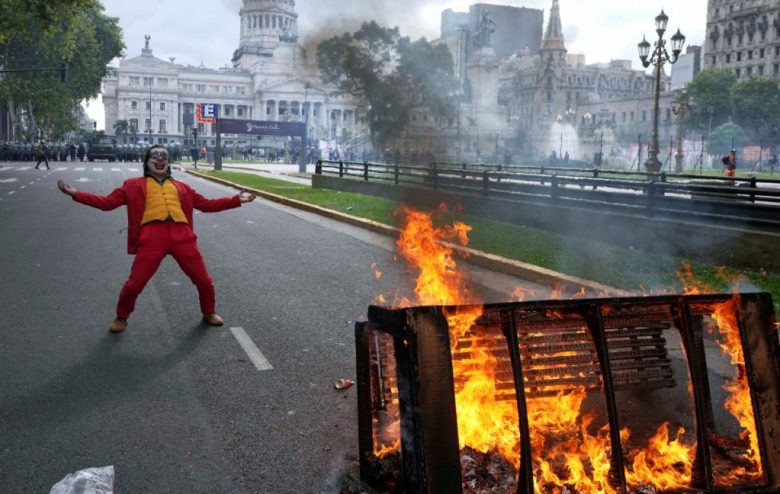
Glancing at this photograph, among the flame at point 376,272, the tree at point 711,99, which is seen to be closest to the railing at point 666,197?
the flame at point 376,272

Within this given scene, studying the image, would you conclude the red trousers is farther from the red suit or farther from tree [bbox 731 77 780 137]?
tree [bbox 731 77 780 137]

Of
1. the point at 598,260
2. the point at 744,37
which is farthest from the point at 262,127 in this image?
the point at 744,37

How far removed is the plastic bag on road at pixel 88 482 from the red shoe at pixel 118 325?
2929mm

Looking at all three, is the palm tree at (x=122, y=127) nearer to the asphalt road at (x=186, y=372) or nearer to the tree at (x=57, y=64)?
the tree at (x=57, y=64)

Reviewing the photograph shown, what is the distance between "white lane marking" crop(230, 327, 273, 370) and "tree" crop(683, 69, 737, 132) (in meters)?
80.3

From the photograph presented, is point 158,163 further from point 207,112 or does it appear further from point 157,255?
point 207,112

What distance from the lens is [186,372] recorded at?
5.16m

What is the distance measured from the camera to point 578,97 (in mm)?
133000

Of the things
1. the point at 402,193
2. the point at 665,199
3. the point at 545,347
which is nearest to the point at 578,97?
the point at 402,193

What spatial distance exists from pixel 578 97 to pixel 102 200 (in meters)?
134

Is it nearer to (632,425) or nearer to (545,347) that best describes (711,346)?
(632,425)

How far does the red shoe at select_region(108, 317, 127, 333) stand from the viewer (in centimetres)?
622

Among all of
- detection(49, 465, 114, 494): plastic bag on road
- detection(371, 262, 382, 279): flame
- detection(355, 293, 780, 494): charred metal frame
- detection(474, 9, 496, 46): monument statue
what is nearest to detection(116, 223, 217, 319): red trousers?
detection(49, 465, 114, 494): plastic bag on road

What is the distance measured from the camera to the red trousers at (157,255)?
237 inches
